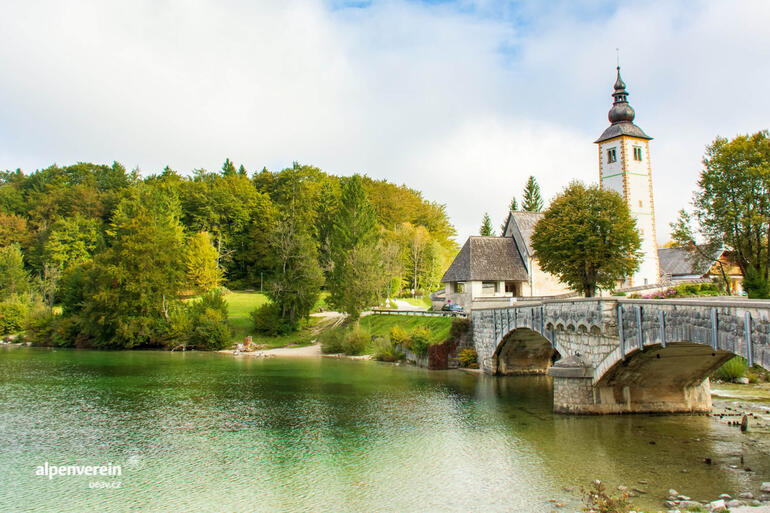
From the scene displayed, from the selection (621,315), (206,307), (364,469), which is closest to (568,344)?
(621,315)

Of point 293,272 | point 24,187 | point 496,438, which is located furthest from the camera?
point 24,187

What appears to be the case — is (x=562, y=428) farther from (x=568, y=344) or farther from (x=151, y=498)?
(x=151, y=498)

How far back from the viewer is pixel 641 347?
22.0 meters

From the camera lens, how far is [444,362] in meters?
44.9

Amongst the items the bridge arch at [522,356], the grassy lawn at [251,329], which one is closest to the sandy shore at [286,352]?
the grassy lawn at [251,329]

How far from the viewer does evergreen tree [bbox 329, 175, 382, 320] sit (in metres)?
59.8

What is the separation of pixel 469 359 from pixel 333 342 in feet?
58.4

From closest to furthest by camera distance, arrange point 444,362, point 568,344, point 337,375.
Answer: point 568,344, point 337,375, point 444,362

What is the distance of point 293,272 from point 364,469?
4700cm

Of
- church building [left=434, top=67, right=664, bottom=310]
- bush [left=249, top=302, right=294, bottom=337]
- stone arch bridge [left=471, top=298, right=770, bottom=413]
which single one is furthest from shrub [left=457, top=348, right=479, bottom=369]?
bush [left=249, top=302, right=294, bottom=337]

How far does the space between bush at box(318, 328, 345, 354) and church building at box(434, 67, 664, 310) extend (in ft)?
39.7

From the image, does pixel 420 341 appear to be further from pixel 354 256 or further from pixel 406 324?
pixel 354 256

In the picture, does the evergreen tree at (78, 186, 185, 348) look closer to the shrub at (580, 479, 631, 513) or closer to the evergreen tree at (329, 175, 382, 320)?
the evergreen tree at (329, 175, 382, 320)

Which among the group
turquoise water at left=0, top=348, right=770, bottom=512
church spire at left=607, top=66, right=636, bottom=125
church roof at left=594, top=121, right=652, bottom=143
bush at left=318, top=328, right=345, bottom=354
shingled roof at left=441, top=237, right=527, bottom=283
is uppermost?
church spire at left=607, top=66, right=636, bottom=125
